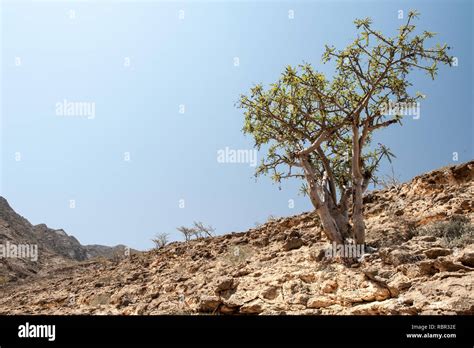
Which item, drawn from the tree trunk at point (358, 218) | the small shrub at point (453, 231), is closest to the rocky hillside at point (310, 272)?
the small shrub at point (453, 231)

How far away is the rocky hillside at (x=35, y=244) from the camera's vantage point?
2439 centimetres

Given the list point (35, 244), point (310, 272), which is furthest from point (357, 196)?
point (35, 244)

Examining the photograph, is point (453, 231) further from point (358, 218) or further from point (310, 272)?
point (310, 272)

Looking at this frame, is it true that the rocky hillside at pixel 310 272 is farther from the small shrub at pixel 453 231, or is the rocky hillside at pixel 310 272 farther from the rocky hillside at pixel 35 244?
the rocky hillside at pixel 35 244

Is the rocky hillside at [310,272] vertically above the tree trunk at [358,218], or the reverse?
the tree trunk at [358,218]

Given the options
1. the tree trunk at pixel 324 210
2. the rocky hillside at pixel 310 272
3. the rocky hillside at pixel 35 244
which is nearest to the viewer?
the rocky hillside at pixel 310 272

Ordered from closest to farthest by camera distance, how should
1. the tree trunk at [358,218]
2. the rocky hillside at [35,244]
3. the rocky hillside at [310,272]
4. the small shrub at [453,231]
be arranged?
the rocky hillside at [310,272], the small shrub at [453,231], the tree trunk at [358,218], the rocky hillside at [35,244]

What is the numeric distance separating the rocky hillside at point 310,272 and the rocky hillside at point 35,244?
6345mm

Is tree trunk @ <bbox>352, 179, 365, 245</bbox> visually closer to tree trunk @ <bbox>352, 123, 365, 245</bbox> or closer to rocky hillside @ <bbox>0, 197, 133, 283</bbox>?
tree trunk @ <bbox>352, 123, 365, 245</bbox>

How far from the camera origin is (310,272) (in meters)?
9.09

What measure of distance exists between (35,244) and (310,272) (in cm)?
2768

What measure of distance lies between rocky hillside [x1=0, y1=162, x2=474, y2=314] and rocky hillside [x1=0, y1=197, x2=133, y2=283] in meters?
6.34
